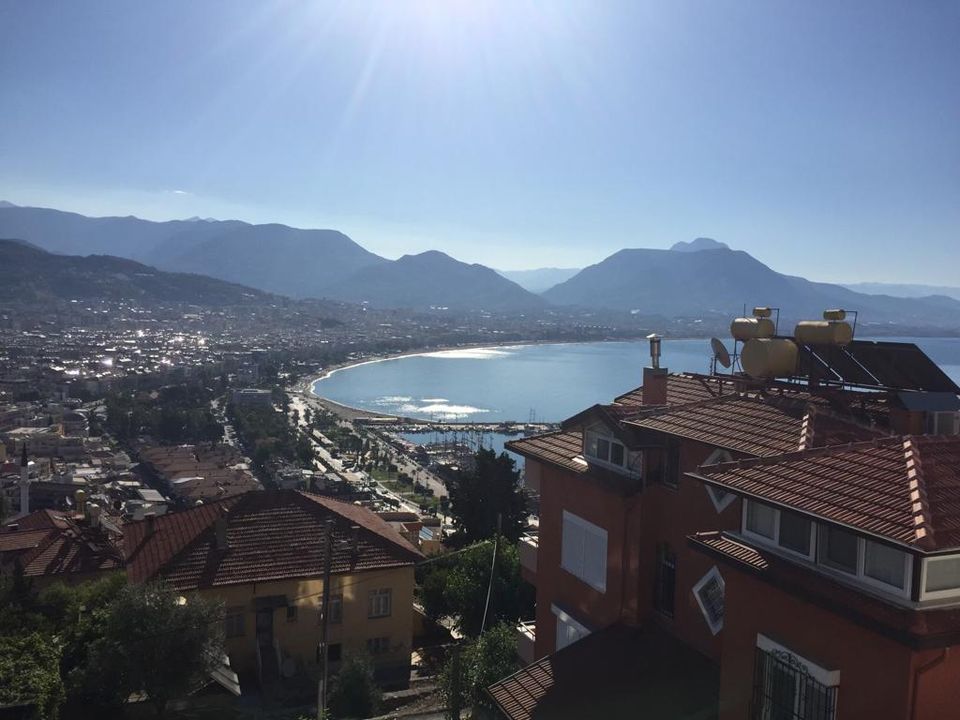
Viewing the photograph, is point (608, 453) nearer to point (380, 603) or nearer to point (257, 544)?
point (380, 603)

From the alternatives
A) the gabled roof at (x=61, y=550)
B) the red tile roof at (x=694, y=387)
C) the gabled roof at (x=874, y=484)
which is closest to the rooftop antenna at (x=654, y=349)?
the red tile roof at (x=694, y=387)

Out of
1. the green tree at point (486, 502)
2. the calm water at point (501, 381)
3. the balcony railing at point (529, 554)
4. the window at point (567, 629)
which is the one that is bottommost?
the calm water at point (501, 381)

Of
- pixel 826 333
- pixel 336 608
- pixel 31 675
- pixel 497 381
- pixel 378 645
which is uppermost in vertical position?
pixel 826 333

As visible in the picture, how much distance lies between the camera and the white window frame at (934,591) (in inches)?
73.4

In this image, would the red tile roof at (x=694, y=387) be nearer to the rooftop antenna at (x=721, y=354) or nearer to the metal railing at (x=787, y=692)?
the rooftop antenna at (x=721, y=354)

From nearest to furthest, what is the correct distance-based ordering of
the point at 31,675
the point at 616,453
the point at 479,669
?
the point at 616,453, the point at 31,675, the point at 479,669

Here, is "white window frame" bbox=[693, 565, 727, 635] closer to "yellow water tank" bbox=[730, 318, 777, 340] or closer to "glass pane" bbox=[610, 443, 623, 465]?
"glass pane" bbox=[610, 443, 623, 465]

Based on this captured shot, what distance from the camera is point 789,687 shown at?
224cm

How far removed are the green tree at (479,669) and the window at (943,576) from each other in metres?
3.26

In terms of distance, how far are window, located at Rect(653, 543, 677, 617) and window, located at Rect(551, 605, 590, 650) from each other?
0.54m

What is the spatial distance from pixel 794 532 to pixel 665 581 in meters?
1.44

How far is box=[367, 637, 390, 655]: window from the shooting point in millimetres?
7008

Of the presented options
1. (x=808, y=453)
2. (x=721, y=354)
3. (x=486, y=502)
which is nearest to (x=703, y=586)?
(x=808, y=453)

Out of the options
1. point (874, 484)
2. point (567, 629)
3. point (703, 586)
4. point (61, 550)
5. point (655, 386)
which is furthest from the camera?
point (61, 550)
